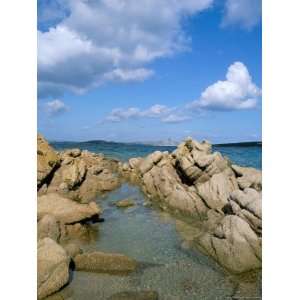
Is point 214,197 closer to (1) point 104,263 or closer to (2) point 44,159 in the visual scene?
(1) point 104,263

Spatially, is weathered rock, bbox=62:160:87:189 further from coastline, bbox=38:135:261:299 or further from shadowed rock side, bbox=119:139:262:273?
shadowed rock side, bbox=119:139:262:273

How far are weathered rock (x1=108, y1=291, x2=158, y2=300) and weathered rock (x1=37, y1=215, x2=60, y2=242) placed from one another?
546 cm

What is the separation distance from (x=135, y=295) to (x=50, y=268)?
8.19ft

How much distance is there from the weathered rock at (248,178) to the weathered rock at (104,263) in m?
8.82

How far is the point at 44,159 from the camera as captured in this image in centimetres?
2514

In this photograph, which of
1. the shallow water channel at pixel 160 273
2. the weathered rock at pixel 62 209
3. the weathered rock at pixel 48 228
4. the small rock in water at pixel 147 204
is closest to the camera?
the shallow water channel at pixel 160 273

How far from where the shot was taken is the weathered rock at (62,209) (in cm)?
1616

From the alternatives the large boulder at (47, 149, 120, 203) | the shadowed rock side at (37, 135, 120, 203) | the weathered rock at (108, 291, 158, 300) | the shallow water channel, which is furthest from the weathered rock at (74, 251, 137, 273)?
the large boulder at (47, 149, 120, 203)

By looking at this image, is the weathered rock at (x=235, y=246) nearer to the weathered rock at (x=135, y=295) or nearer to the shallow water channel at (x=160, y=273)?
the shallow water channel at (x=160, y=273)

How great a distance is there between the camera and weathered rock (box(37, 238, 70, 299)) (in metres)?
9.80

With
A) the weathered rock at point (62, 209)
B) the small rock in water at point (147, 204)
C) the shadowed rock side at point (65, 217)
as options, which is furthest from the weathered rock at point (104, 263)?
the small rock in water at point (147, 204)

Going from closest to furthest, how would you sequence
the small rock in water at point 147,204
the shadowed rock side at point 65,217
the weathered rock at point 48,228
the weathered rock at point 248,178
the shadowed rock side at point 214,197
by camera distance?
the shadowed rock side at point 65,217, the shadowed rock side at point 214,197, the weathered rock at point 48,228, the weathered rock at point 248,178, the small rock in water at point 147,204
